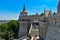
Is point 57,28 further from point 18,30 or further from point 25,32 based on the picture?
point 18,30

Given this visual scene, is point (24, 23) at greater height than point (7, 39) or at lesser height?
greater

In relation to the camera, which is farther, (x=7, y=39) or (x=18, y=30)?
(x=18, y=30)

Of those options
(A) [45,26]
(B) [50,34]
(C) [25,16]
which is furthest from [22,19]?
(B) [50,34]

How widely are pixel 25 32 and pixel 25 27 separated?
1.22m

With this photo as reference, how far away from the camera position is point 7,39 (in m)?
31.9

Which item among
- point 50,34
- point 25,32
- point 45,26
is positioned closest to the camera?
point 50,34

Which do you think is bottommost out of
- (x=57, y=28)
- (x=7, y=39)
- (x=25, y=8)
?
(x=7, y=39)

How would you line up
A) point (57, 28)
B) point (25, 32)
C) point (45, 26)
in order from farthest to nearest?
point (25, 32) → point (45, 26) → point (57, 28)

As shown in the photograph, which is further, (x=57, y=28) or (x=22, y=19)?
(x=22, y=19)

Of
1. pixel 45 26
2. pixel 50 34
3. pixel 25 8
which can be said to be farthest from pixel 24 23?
pixel 50 34

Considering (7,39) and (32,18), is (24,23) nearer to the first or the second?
(32,18)

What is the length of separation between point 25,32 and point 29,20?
491 cm

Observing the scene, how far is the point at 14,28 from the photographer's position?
42000 mm

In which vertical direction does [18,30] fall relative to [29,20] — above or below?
below
